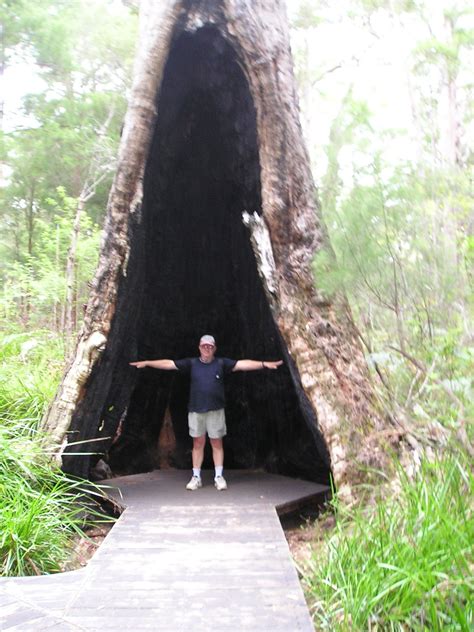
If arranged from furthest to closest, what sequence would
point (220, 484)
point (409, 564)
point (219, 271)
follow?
point (219, 271), point (220, 484), point (409, 564)

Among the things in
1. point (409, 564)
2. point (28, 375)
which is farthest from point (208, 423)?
point (409, 564)

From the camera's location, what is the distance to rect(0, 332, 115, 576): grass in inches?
141

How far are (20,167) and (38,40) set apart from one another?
2.52 metres

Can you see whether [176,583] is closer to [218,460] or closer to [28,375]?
[218,460]

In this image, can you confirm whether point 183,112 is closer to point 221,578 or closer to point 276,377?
point 276,377

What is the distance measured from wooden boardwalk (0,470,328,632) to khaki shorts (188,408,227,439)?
98cm

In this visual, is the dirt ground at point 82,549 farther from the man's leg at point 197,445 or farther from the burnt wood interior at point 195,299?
the man's leg at point 197,445

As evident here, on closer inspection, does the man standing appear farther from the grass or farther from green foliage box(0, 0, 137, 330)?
green foliage box(0, 0, 137, 330)

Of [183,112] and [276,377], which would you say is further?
[276,377]

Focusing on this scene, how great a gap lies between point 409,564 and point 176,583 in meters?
1.27

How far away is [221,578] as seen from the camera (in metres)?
3.17

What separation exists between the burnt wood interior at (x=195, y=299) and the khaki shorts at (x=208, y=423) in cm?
87

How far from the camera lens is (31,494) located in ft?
13.5

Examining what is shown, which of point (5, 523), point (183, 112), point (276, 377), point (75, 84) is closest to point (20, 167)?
point (75, 84)
